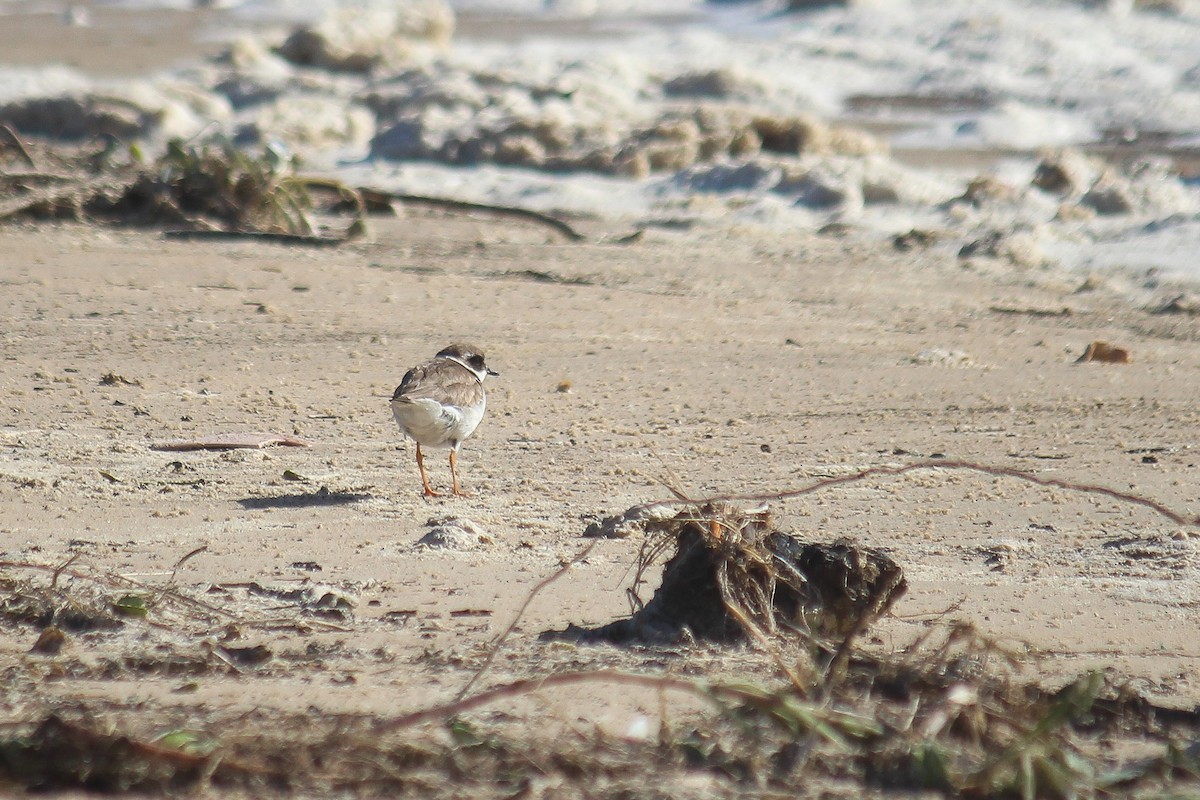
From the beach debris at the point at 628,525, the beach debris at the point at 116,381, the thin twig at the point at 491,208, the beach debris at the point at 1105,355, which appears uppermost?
the thin twig at the point at 491,208

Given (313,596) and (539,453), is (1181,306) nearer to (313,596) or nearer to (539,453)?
(539,453)

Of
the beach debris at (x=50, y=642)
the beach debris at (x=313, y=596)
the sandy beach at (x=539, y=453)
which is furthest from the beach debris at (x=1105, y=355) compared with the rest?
the beach debris at (x=50, y=642)

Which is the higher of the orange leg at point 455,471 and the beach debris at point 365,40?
the beach debris at point 365,40

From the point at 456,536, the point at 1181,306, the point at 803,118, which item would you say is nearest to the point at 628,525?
the point at 456,536

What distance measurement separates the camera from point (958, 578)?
4.61 m

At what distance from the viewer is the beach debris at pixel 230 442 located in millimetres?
5926

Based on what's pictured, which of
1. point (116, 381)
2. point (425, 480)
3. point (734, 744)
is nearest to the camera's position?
point (734, 744)

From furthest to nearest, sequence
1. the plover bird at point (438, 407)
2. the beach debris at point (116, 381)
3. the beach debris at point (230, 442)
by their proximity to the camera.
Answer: the beach debris at point (116, 381)
the beach debris at point (230, 442)
the plover bird at point (438, 407)

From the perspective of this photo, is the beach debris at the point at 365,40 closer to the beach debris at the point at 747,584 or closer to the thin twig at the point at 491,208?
the thin twig at the point at 491,208

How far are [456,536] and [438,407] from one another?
85cm

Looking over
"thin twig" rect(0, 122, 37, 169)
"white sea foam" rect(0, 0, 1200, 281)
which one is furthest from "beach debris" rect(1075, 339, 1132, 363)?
"thin twig" rect(0, 122, 37, 169)

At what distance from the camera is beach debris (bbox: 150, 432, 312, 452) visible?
19.4ft

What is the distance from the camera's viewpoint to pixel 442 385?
5781 mm

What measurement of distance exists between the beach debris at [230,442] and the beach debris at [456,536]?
1259 millimetres
